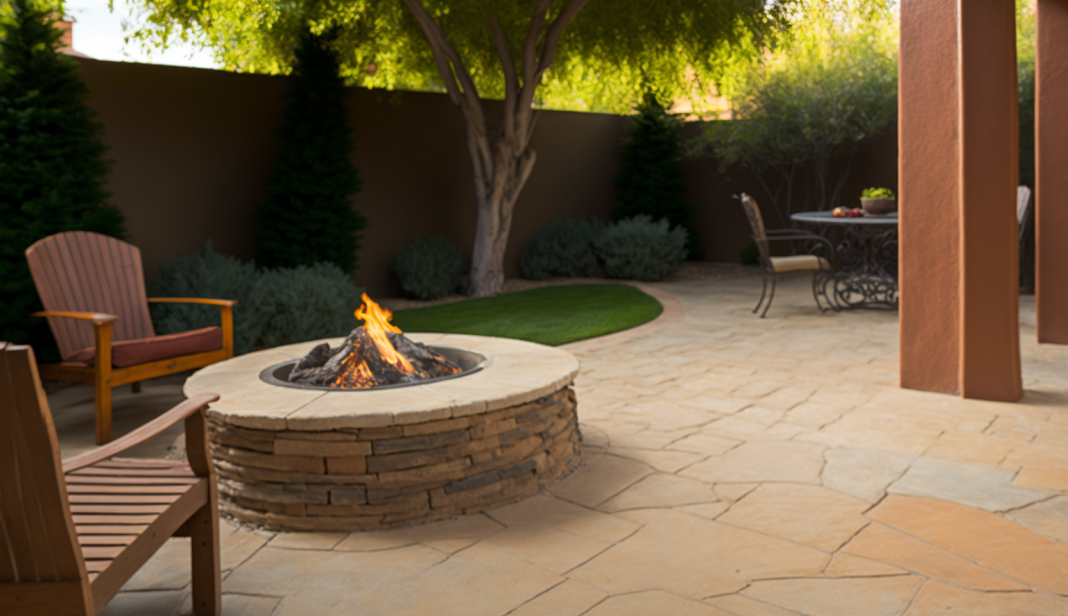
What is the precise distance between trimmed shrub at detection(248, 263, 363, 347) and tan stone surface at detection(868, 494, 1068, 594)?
444 centimetres

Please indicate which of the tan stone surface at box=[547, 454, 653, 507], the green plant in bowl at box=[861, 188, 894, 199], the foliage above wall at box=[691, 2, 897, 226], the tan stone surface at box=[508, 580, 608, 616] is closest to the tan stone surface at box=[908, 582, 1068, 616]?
the tan stone surface at box=[508, 580, 608, 616]

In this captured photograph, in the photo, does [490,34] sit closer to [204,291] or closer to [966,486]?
[204,291]

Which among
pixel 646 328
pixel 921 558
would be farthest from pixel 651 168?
pixel 921 558

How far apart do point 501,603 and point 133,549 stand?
95 centimetres

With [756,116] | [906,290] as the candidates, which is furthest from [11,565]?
[756,116]

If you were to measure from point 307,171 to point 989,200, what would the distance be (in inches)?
218

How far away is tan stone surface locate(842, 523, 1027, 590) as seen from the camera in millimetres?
2217

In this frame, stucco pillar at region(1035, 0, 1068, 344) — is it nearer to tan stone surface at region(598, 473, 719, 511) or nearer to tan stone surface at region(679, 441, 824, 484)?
tan stone surface at region(679, 441, 824, 484)

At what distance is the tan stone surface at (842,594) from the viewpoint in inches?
81.7

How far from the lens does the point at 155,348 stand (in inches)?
163

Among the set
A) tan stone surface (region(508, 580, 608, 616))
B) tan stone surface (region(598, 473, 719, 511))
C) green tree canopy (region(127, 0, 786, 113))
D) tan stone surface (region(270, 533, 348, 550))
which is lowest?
tan stone surface (region(508, 580, 608, 616))

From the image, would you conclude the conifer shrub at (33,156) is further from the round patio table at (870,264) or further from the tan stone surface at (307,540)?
the round patio table at (870,264)

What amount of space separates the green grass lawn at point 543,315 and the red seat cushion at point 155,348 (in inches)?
96.0

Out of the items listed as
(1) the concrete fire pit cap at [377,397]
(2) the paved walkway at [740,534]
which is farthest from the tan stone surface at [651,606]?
(1) the concrete fire pit cap at [377,397]
